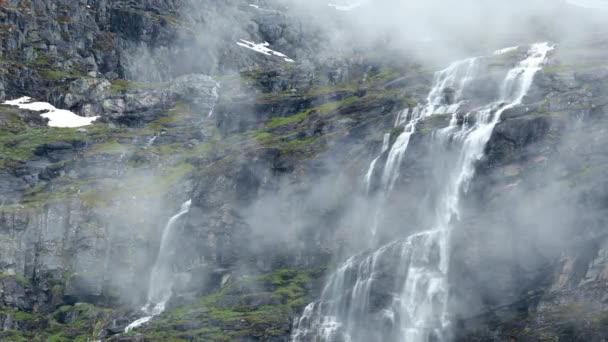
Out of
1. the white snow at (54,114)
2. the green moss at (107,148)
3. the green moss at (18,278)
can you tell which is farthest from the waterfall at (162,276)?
the white snow at (54,114)

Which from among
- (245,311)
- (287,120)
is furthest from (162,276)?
(287,120)

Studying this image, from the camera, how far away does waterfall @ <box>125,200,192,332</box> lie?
129500mm

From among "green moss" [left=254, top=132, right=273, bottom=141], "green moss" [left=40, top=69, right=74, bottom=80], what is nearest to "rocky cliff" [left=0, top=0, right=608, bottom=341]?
"green moss" [left=254, top=132, right=273, bottom=141]

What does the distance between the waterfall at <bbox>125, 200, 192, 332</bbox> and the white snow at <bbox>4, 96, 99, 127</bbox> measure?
169ft

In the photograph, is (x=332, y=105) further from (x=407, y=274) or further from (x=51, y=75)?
(x=51, y=75)

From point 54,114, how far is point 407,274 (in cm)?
10200

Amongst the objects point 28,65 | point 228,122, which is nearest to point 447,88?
point 228,122

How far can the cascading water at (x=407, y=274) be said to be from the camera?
353ft

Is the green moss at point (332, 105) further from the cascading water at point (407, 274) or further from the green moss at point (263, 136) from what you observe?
the cascading water at point (407, 274)

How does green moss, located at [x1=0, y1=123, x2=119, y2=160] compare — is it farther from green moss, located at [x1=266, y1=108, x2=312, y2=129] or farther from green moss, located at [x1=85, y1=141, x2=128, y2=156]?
green moss, located at [x1=266, y1=108, x2=312, y2=129]

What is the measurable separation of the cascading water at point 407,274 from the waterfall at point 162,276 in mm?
24973

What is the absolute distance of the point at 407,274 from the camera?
364 feet

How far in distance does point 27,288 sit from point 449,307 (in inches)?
2422

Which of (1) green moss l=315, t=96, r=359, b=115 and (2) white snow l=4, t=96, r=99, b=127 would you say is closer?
(1) green moss l=315, t=96, r=359, b=115
